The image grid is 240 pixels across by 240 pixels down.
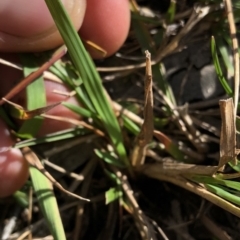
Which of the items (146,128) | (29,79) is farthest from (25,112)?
(146,128)

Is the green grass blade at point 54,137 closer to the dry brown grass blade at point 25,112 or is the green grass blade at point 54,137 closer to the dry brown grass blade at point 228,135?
the dry brown grass blade at point 25,112

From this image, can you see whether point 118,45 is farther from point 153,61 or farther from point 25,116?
point 25,116

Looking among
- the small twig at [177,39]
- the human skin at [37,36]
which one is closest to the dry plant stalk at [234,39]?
the small twig at [177,39]

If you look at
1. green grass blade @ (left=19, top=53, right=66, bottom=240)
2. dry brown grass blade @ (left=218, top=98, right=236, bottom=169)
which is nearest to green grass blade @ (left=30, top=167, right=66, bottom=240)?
green grass blade @ (left=19, top=53, right=66, bottom=240)

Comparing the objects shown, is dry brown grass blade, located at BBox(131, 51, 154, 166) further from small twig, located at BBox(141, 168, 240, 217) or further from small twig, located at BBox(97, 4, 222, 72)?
small twig, located at BBox(97, 4, 222, 72)

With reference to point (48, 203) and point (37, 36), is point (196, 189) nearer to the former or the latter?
point (48, 203)

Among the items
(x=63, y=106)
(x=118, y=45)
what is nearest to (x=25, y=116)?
(x=63, y=106)
